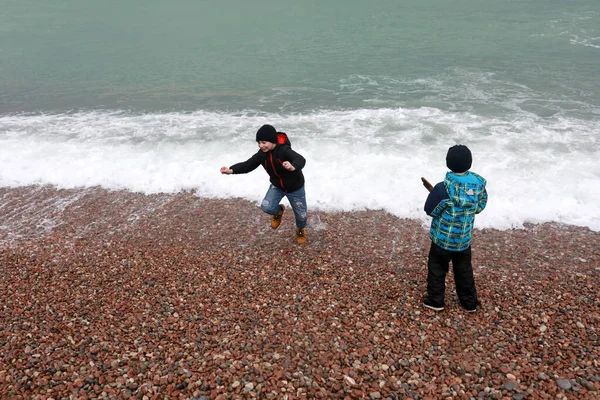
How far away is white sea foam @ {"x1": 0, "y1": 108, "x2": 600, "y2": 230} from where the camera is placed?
9062 millimetres

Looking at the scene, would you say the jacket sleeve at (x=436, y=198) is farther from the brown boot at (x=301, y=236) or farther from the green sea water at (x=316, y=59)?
the green sea water at (x=316, y=59)

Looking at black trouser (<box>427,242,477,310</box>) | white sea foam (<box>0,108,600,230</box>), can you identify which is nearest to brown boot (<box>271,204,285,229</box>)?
white sea foam (<box>0,108,600,230</box>)

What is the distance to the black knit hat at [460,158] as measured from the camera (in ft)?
14.4

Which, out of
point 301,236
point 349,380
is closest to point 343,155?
point 301,236

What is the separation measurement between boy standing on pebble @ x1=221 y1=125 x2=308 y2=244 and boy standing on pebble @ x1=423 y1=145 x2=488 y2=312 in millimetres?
2128

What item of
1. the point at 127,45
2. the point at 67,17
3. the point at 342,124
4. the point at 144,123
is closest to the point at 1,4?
the point at 67,17

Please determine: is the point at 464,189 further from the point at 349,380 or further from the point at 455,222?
the point at 349,380

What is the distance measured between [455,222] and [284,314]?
2463mm

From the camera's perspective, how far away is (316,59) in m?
25.5

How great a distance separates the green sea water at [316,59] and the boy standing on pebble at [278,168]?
10.8 meters

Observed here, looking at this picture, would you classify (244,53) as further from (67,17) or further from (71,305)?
(67,17)

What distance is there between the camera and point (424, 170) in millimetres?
10695

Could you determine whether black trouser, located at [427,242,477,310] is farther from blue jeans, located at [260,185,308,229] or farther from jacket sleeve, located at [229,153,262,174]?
jacket sleeve, located at [229,153,262,174]

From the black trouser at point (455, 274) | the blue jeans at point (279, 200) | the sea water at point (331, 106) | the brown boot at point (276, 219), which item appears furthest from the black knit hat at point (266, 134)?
the sea water at point (331, 106)
